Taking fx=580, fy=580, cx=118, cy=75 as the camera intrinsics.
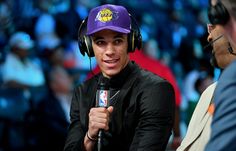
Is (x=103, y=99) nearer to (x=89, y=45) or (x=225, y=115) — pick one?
(x=89, y=45)

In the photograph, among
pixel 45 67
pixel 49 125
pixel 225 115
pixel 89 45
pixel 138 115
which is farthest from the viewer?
pixel 45 67

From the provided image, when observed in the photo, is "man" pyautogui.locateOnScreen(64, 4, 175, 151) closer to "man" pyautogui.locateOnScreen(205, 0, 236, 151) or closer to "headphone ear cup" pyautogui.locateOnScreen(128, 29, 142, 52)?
"headphone ear cup" pyautogui.locateOnScreen(128, 29, 142, 52)

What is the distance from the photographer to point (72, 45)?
16.1ft

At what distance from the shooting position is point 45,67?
480 cm

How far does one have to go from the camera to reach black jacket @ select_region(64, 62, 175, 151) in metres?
1.95

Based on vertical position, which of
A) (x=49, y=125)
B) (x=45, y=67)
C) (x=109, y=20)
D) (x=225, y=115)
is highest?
(x=109, y=20)

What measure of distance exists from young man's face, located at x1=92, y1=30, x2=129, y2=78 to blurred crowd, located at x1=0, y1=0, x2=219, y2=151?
87.3 inches

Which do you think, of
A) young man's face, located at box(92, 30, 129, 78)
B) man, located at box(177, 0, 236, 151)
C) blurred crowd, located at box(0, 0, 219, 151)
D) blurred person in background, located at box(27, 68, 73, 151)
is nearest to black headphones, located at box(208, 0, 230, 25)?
man, located at box(177, 0, 236, 151)

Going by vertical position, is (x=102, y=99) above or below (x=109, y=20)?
below

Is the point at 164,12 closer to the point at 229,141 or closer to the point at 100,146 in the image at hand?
the point at 100,146

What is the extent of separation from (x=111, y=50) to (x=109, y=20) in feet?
0.35

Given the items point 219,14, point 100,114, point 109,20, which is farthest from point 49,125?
point 219,14

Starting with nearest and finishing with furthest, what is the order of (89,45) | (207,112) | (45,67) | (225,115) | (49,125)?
(225,115) → (207,112) → (89,45) → (49,125) → (45,67)

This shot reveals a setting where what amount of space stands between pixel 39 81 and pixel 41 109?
0.23 metres
